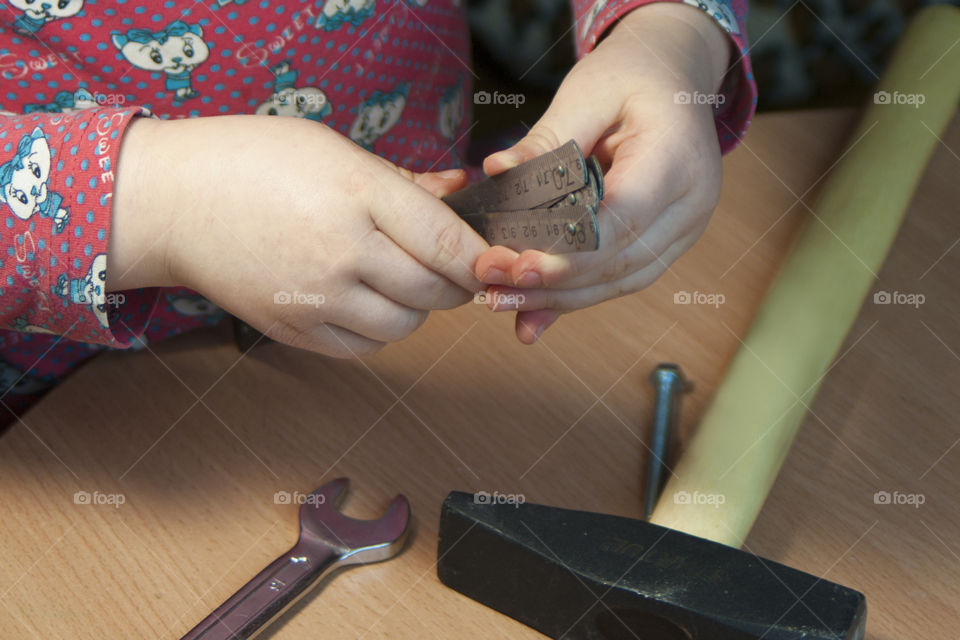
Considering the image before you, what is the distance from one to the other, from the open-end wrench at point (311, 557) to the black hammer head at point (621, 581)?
47 millimetres

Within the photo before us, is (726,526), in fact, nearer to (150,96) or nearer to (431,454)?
(431,454)

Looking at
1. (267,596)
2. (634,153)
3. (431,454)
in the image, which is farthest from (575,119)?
(267,596)

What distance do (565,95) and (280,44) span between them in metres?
0.24

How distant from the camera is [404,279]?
0.56 m

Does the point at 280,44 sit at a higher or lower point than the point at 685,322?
higher

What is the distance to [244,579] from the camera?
57cm

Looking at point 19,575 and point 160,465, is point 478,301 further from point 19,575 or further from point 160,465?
point 19,575

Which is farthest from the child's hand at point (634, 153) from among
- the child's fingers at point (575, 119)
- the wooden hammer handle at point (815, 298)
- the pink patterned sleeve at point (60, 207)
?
the pink patterned sleeve at point (60, 207)

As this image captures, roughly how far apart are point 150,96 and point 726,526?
0.54 metres

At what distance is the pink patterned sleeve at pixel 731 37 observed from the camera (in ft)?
2.39

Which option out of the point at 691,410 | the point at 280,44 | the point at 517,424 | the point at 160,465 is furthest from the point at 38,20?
the point at 691,410

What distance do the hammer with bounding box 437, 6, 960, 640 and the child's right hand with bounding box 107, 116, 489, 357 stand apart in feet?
0.52

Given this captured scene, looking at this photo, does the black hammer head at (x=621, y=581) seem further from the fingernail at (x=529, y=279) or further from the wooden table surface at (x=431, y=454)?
the fingernail at (x=529, y=279)

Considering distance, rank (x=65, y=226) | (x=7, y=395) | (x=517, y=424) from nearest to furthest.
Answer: (x=65, y=226)
(x=517, y=424)
(x=7, y=395)
